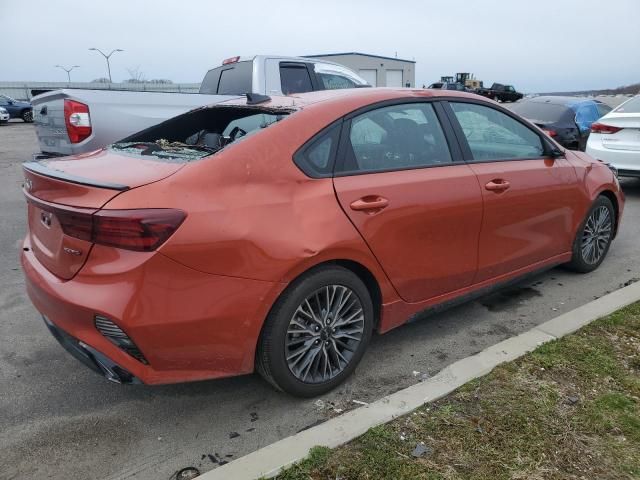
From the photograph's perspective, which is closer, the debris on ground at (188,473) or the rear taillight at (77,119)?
the debris on ground at (188,473)

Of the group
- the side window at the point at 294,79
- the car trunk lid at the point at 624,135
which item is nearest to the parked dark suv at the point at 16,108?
the side window at the point at 294,79

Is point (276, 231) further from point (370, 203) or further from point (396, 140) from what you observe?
point (396, 140)

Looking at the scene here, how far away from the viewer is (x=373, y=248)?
2.91 m

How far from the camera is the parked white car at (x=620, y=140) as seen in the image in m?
7.52

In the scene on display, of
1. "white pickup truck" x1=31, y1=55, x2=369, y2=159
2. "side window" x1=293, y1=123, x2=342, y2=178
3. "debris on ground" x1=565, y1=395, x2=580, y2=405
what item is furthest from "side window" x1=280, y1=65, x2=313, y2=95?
"debris on ground" x1=565, y1=395, x2=580, y2=405

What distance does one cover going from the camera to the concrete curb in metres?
2.30

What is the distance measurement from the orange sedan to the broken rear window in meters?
0.01

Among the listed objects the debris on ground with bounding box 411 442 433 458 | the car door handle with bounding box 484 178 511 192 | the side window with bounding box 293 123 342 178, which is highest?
the side window with bounding box 293 123 342 178

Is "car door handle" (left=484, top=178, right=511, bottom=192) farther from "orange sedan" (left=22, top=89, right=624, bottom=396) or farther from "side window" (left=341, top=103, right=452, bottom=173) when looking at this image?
"side window" (left=341, top=103, right=452, bottom=173)

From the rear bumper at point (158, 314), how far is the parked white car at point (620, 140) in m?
6.92

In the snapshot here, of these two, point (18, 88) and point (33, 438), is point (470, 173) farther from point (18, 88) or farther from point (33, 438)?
point (18, 88)

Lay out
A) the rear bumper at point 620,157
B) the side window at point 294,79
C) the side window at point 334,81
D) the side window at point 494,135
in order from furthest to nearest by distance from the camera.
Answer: the side window at point 334,81, the rear bumper at point 620,157, the side window at point 294,79, the side window at point 494,135

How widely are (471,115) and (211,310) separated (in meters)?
2.34

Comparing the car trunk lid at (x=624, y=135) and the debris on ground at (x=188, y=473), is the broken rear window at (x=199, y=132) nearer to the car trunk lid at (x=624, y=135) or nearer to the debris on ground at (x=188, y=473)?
the debris on ground at (x=188, y=473)
